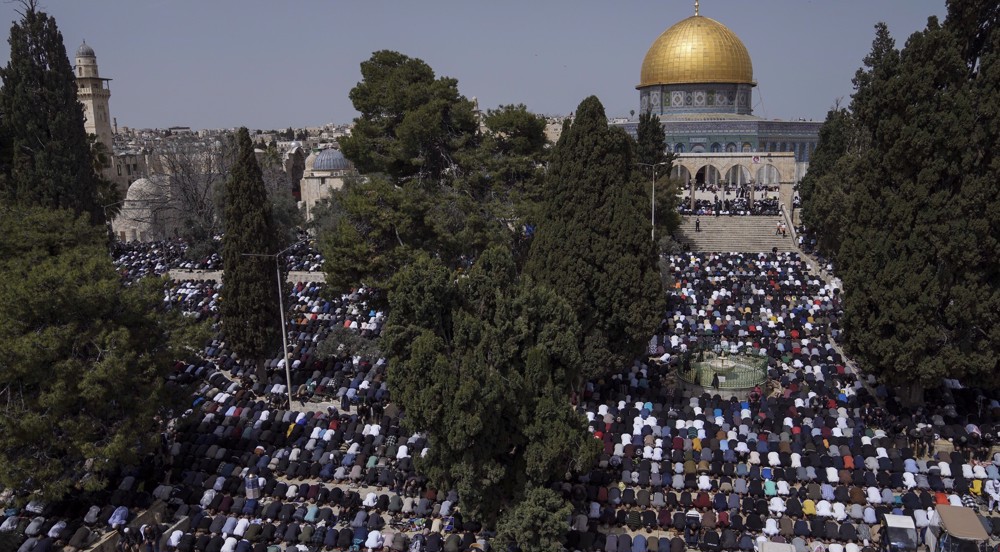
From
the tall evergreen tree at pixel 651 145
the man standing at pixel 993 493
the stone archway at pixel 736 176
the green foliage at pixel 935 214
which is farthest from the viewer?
the stone archway at pixel 736 176

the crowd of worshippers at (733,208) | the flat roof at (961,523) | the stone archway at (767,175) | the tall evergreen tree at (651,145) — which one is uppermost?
the tall evergreen tree at (651,145)

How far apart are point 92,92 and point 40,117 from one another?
32749 mm

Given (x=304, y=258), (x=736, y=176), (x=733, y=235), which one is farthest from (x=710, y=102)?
(x=304, y=258)

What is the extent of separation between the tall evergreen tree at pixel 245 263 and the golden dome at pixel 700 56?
128 feet

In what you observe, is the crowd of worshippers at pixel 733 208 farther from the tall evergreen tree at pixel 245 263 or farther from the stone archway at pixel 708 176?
the tall evergreen tree at pixel 245 263

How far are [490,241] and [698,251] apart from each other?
63.0 ft

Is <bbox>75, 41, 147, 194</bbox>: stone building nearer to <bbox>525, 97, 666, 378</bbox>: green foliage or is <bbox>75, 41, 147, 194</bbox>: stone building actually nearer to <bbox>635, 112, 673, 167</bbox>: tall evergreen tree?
<bbox>635, 112, 673, 167</bbox>: tall evergreen tree

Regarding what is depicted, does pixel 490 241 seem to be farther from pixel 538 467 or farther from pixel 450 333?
pixel 538 467

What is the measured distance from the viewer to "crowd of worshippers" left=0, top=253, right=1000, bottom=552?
510 inches

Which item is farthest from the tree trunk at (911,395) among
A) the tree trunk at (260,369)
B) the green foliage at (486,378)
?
the tree trunk at (260,369)

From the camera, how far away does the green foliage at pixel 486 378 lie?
37.0ft

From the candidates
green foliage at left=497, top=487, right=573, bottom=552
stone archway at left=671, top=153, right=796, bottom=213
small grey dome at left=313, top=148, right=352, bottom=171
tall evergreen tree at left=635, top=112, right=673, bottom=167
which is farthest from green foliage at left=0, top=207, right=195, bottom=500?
small grey dome at left=313, top=148, right=352, bottom=171

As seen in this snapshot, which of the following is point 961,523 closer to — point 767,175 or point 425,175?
point 425,175

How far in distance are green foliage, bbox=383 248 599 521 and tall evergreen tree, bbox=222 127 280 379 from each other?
29.7ft
